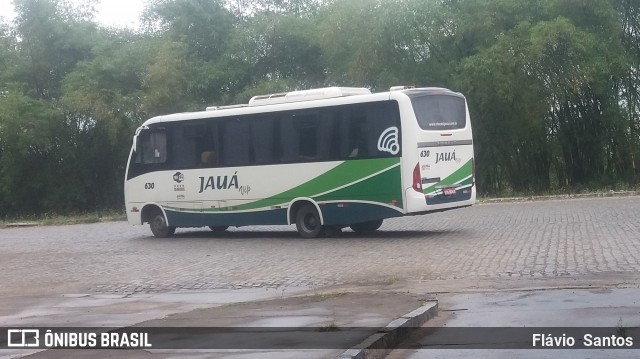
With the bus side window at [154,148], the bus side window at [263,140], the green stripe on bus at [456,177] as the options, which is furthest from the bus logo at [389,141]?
the bus side window at [154,148]

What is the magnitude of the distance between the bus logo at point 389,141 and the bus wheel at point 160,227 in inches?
276

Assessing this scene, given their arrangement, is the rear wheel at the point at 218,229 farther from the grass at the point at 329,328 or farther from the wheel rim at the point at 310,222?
the grass at the point at 329,328

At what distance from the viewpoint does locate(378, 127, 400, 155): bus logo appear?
20.9m

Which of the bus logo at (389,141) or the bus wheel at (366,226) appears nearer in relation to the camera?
the bus logo at (389,141)

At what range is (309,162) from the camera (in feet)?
73.5

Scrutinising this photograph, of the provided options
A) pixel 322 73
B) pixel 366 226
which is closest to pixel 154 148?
pixel 366 226

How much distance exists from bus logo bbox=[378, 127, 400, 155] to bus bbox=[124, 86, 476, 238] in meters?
0.03

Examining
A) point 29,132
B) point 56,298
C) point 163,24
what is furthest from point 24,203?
point 56,298

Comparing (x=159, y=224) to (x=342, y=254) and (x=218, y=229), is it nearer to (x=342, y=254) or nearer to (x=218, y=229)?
(x=218, y=229)

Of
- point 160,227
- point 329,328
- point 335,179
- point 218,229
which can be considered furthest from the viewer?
point 218,229

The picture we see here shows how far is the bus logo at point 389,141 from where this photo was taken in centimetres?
2088

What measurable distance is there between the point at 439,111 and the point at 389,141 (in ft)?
4.52

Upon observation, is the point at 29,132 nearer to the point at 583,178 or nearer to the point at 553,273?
the point at 583,178
